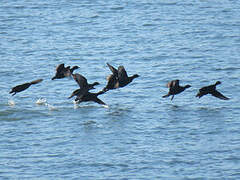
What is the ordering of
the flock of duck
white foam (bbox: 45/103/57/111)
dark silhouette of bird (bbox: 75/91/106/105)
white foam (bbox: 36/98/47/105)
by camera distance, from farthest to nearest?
white foam (bbox: 36/98/47/105) → white foam (bbox: 45/103/57/111) → the flock of duck → dark silhouette of bird (bbox: 75/91/106/105)

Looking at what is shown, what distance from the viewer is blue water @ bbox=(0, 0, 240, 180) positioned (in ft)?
57.5

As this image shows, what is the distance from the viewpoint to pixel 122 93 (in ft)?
77.7

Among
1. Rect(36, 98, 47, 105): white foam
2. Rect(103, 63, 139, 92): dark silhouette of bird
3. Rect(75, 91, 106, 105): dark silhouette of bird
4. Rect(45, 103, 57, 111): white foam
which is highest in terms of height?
Rect(103, 63, 139, 92): dark silhouette of bird

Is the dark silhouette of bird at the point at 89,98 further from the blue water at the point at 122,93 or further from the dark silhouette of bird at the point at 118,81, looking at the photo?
the dark silhouette of bird at the point at 118,81

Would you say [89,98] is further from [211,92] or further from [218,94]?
[218,94]

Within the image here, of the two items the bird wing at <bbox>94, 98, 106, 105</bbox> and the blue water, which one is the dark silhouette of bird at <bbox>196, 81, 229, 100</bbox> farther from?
the bird wing at <bbox>94, 98, 106, 105</bbox>

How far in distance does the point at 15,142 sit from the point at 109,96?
5.01 meters

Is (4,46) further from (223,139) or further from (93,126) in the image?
(223,139)

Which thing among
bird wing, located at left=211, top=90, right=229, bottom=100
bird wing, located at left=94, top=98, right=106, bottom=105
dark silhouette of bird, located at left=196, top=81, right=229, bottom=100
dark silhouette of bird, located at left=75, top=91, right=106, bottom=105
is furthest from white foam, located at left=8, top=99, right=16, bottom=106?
bird wing, located at left=211, top=90, right=229, bottom=100

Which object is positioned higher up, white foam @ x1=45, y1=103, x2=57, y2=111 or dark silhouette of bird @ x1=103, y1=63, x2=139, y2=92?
dark silhouette of bird @ x1=103, y1=63, x2=139, y2=92

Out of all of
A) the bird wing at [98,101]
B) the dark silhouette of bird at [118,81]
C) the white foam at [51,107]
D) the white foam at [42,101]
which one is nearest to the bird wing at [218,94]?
the dark silhouette of bird at [118,81]

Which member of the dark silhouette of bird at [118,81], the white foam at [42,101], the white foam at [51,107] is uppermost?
the dark silhouette of bird at [118,81]

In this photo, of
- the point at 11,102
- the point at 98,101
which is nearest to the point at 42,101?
the point at 11,102

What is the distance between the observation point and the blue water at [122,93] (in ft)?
57.5
